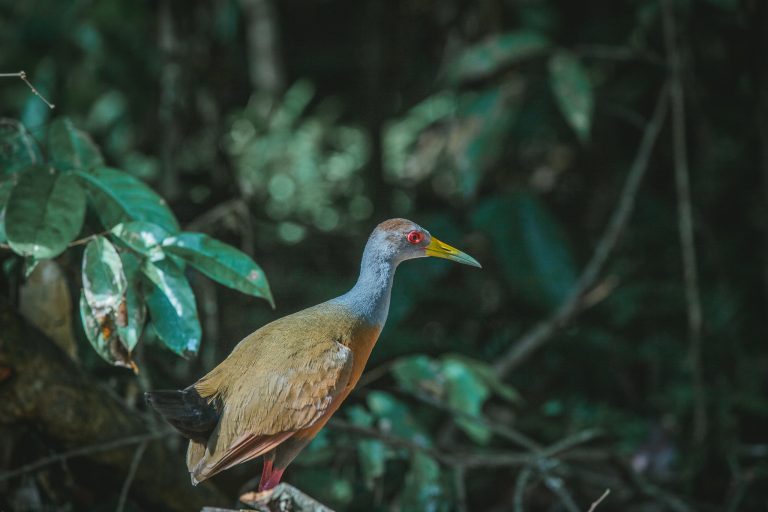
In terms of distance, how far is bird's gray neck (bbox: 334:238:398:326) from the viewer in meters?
2.83

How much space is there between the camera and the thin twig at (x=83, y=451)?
309 centimetres

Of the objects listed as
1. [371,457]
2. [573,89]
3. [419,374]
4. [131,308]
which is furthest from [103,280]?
[573,89]

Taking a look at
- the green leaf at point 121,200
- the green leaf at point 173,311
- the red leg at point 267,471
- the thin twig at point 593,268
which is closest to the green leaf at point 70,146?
the green leaf at point 121,200

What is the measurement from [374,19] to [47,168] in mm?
3767

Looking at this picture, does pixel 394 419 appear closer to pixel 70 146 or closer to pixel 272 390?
pixel 272 390

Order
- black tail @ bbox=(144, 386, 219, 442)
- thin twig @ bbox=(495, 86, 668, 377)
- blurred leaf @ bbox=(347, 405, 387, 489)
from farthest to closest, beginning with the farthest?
thin twig @ bbox=(495, 86, 668, 377), blurred leaf @ bbox=(347, 405, 387, 489), black tail @ bbox=(144, 386, 219, 442)

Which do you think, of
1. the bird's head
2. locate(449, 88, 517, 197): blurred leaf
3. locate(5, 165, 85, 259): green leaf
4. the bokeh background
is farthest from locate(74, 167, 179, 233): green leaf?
locate(449, 88, 517, 197): blurred leaf

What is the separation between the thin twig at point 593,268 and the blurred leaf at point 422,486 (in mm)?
1395

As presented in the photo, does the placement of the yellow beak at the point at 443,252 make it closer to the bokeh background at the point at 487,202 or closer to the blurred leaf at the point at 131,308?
the blurred leaf at the point at 131,308

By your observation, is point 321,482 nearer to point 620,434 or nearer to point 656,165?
point 620,434

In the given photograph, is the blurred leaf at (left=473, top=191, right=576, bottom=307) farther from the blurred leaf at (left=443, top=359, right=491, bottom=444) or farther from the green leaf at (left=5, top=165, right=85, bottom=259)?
the green leaf at (left=5, top=165, right=85, bottom=259)

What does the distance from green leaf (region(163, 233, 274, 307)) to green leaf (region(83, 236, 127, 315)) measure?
0.19 m

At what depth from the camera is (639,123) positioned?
5375 millimetres

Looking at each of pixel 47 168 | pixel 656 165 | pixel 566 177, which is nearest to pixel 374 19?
pixel 566 177
